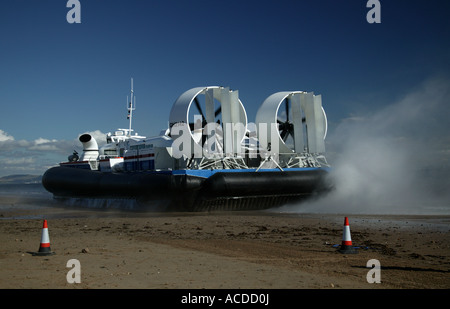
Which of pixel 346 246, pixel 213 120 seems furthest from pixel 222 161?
pixel 346 246

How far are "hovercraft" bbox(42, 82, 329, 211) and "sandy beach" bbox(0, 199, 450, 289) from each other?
133 inches

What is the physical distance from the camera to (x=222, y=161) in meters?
12.8

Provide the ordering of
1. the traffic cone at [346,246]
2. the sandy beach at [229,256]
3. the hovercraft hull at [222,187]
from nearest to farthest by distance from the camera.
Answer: the sandy beach at [229,256], the traffic cone at [346,246], the hovercraft hull at [222,187]

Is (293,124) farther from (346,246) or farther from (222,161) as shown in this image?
(346,246)

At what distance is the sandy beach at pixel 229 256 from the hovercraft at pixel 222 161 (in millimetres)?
3379

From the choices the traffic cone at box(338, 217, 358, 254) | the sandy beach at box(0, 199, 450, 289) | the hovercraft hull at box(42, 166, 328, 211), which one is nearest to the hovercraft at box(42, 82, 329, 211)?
the hovercraft hull at box(42, 166, 328, 211)

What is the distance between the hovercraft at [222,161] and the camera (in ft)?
38.0

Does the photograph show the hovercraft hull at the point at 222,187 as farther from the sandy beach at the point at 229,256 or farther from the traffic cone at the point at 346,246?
the traffic cone at the point at 346,246

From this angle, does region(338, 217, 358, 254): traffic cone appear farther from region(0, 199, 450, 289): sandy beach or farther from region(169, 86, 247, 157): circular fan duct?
region(169, 86, 247, 157): circular fan duct

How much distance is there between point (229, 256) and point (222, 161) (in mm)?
8008

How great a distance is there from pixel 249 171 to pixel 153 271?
27.4 feet

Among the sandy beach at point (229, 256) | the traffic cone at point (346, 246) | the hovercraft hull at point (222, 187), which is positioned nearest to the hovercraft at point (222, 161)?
the hovercraft hull at point (222, 187)

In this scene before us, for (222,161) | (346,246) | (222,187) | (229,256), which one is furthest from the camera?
(222,161)

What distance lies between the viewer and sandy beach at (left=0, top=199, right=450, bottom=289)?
354 centimetres
